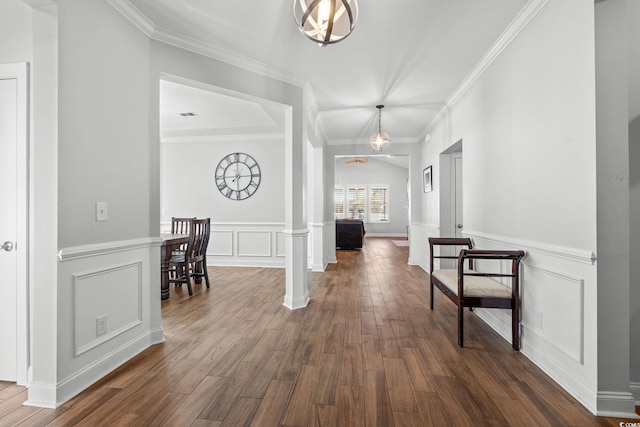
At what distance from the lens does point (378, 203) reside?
1327cm

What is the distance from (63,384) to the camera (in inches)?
71.8

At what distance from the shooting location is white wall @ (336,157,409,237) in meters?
13.1

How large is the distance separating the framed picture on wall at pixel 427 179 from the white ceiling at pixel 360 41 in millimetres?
1584

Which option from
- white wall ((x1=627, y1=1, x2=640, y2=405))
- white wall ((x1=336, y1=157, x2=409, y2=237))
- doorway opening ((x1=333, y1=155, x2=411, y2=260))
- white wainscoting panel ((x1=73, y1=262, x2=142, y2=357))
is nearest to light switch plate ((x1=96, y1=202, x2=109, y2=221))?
white wainscoting panel ((x1=73, y1=262, x2=142, y2=357))

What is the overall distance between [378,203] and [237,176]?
816 centimetres

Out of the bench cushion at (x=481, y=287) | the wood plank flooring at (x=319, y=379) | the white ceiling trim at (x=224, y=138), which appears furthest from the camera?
the white ceiling trim at (x=224, y=138)

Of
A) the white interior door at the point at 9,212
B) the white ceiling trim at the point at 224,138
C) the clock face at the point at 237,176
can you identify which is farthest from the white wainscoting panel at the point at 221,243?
the white interior door at the point at 9,212

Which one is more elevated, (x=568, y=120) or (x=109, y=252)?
(x=568, y=120)

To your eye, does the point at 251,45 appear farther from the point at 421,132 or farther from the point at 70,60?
the point at 421,132

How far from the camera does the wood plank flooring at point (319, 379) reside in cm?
167

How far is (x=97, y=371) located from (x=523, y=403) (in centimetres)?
263

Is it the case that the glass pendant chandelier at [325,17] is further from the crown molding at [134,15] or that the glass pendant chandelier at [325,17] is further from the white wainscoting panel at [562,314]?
the white wainscoting panel at [562,314]

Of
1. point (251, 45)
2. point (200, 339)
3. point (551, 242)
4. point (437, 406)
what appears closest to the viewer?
point (437, 406)

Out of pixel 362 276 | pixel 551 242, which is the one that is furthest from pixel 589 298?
pixel 362 276
